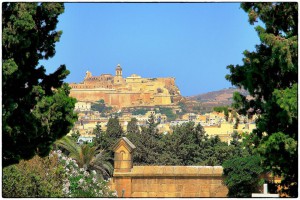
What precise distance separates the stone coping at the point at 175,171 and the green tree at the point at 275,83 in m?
13.5

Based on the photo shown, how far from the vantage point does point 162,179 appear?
1165 inches

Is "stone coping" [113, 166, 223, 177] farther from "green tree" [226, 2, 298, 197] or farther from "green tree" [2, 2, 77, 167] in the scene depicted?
"green tree" [226, 2, 298, 197]

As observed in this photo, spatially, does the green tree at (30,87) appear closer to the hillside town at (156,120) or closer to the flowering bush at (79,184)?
the flowering bush at (79,184)

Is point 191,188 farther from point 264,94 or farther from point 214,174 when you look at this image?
point 264,94

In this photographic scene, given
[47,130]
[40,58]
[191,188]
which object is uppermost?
[40,58]

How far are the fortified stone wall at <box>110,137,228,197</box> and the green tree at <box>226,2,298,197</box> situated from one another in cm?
1339

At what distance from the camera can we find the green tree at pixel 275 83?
13.5m

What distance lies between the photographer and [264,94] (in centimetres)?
1498

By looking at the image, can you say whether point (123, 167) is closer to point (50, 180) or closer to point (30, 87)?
point (50, 180)

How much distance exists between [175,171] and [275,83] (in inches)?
596

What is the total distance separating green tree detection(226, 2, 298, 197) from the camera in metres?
13.5

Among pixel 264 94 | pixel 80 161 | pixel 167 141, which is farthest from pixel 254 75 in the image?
pixel 167 141

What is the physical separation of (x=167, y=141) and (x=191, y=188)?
76.3 ft

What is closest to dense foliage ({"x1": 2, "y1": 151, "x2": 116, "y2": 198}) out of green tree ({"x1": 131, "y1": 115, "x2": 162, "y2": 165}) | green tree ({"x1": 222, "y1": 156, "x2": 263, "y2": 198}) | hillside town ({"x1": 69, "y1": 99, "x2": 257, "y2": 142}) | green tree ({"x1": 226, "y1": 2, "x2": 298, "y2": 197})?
green tree ({"x1": 222, "y1": 156, "x2": 263, "y2": 198})
